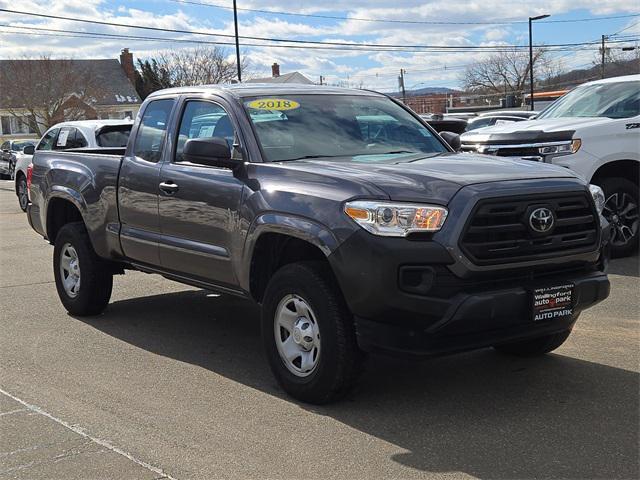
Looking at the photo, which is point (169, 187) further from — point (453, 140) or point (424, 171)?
point (453, 140)

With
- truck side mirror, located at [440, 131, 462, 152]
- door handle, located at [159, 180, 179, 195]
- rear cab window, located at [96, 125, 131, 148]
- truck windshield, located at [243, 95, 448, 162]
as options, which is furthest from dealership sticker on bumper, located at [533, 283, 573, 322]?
rear cab window, located at [96, 125, 131, 148]

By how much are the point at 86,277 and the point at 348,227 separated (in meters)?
3.56

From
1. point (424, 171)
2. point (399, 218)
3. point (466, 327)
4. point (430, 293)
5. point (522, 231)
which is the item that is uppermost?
point (424, 171)

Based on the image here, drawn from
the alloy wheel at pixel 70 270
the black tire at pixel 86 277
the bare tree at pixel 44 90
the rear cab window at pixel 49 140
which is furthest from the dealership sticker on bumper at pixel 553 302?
the bare tree at pixel 44 90

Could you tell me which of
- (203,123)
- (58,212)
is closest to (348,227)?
(203,123)

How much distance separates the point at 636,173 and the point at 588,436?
5960mm

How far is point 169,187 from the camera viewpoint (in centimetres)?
612

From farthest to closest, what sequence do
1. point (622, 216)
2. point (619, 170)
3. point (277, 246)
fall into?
point (619, 170), point (622, 216), point (277, 246)

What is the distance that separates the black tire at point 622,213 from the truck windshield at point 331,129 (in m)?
3.91

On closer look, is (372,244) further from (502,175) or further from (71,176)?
(71,176)

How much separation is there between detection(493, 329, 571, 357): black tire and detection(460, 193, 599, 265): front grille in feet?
3.17

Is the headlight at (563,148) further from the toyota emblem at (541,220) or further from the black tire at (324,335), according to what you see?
the black tire at (324,335)

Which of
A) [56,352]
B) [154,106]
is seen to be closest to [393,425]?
[56,352]

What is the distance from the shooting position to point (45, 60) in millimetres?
59469
